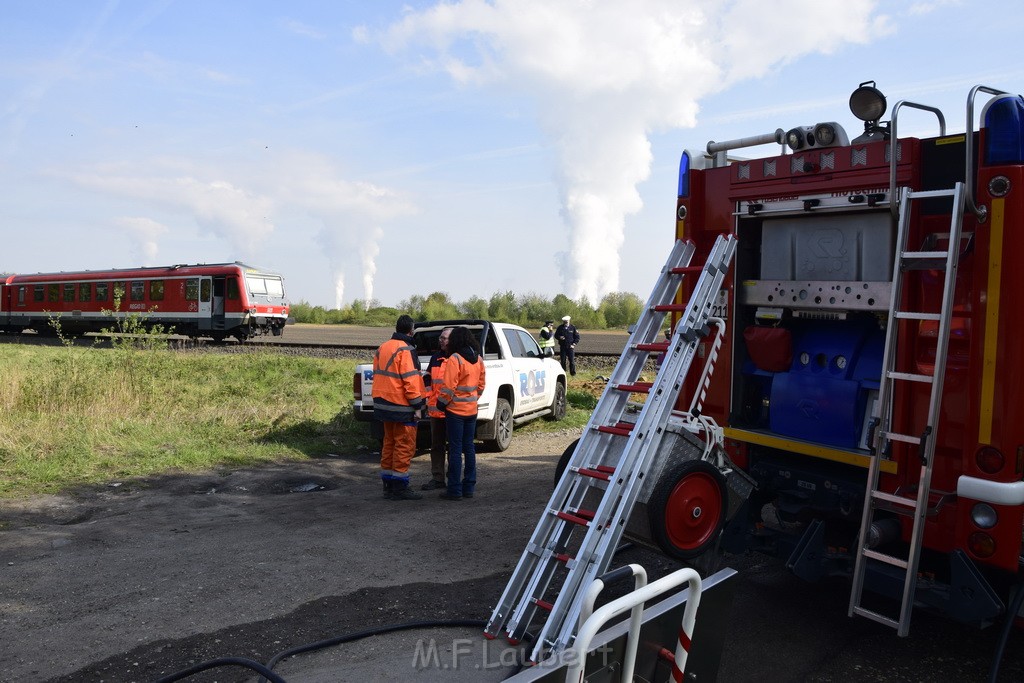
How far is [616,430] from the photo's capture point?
497cm

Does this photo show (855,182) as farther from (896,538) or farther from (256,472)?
Result: (256,472)

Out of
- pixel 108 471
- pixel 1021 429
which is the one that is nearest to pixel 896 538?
pixel 1021 429

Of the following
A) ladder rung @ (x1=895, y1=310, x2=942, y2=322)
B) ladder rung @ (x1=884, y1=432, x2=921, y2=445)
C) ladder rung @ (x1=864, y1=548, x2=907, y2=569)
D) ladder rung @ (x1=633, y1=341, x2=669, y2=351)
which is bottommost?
ladder rung @ (x1=864, y1=548, x2=907, y2=569)

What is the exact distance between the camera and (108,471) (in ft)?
29.3

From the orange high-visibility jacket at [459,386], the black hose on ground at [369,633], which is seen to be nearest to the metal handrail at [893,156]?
the black hose on ground at [369,633]

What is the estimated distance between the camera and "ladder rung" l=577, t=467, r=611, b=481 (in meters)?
4.73

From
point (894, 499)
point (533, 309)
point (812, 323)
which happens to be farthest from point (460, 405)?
point (533, 309)

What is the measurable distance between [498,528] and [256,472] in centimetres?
384

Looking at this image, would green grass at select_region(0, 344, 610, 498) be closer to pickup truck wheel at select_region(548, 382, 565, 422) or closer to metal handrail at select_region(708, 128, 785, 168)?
pickup truck wheel at select_region(548, 382, 565, 422)

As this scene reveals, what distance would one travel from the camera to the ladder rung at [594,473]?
15.5ft

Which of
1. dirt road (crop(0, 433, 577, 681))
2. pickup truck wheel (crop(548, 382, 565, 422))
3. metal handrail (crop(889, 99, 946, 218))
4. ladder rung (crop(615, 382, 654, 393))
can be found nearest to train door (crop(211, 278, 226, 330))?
pickup truck wheel (crop(548, 382, 565, 422))

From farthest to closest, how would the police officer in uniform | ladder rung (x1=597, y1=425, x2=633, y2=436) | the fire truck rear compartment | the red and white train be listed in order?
the red and white train
the police officer in uniform
ladder rung (x1=597, y1=425, x2=633, y2=436)
the fire truck rear compartment

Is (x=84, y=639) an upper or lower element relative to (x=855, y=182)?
lower

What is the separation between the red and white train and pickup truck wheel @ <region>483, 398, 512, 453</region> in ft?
72.6
